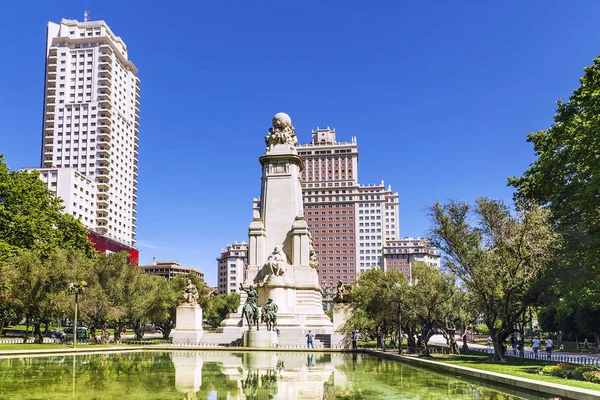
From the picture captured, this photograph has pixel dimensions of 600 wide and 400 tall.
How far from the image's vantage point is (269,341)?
116 ft

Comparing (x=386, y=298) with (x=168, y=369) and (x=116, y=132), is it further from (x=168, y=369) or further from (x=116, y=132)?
(x=116, y=132)

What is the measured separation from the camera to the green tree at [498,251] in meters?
25.2

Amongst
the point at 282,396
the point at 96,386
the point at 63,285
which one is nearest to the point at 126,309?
the point at 63,285

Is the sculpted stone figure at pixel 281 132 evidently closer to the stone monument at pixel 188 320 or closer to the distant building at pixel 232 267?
the stone monument at pixel 188 320

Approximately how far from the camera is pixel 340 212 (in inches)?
6196

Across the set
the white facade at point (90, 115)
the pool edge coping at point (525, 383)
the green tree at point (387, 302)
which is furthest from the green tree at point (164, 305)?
the white facade at point (90, 115)

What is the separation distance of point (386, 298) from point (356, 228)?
12404 cm

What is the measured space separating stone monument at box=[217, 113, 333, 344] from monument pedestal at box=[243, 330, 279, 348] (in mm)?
2774

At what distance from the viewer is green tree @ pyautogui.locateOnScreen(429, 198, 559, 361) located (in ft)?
82.7

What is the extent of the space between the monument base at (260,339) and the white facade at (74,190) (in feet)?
242

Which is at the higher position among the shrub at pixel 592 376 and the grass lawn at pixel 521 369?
the shrub at pixel 592 376

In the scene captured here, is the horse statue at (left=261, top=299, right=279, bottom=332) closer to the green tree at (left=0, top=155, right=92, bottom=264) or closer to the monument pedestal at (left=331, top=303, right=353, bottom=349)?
the monument pedestal at (left=331, top=303, right=353, bottom=349)

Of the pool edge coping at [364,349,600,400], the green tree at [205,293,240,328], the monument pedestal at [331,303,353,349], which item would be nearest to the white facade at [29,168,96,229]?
the green tree at [205,293,240,328]

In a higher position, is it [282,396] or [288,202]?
[288,202]
